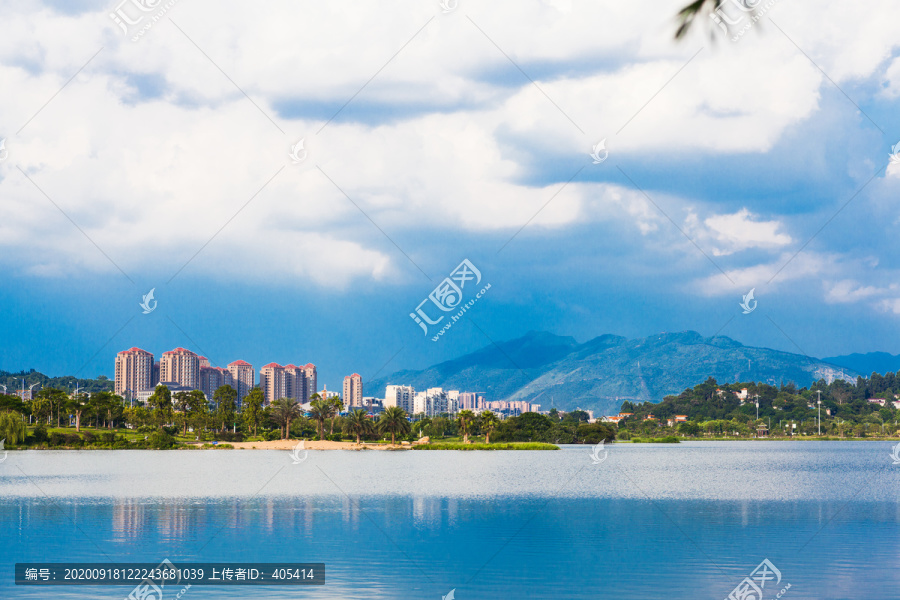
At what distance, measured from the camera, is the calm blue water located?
18422mm

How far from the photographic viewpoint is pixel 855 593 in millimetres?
17328

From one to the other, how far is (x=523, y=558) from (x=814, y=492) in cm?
2537

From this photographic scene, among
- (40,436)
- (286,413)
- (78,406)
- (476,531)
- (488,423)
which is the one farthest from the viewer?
(488,423)

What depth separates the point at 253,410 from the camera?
341 ft

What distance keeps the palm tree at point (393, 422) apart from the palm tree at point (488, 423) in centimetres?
1037

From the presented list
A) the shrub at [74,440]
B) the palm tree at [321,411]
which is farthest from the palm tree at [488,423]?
the shrub at [74,440]

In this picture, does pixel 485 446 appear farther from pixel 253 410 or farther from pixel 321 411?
pixel 253 410

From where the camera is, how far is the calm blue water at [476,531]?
18422mm

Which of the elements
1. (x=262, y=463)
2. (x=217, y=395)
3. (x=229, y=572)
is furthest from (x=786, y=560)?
(x=217, y=395)

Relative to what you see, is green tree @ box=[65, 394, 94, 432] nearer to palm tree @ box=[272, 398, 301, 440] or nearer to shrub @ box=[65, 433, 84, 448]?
shrub @ box=[65, 433, 84, 448]

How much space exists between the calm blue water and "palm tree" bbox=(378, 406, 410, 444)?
47759mm

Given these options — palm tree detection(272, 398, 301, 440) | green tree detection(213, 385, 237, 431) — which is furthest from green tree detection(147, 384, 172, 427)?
palm tree detection(272, 398, 301, 440)

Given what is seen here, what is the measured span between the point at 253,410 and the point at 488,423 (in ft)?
98.9

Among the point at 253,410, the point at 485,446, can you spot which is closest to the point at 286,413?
the point at 253,410
